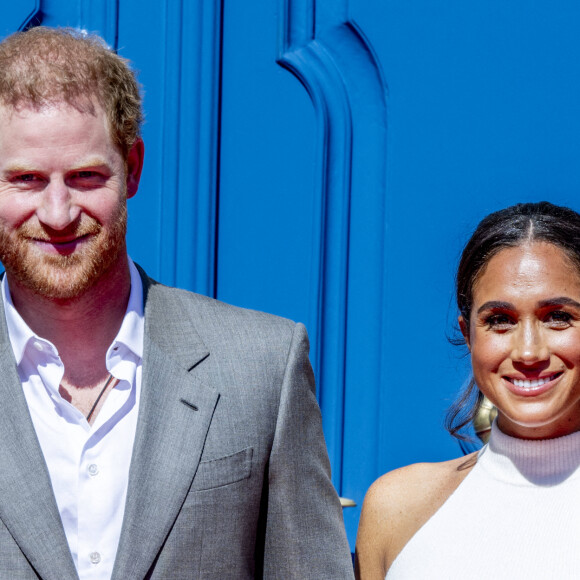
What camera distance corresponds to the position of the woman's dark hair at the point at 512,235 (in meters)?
2.11

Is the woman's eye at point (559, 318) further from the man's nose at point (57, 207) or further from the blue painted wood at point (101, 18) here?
the blue painted wood at point (101, 18)

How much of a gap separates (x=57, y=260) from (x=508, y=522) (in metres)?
1.00

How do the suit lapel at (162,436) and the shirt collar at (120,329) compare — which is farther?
the shirt collar at (120,329)

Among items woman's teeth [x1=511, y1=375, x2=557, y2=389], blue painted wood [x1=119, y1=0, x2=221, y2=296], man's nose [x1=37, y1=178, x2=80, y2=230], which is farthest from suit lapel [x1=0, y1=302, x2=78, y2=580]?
woman's teeth [x1=511, y1=375, x2=557, y2=389]

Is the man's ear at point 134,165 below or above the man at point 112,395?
above

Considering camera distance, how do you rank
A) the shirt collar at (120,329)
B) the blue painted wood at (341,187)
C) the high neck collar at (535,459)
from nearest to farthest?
the shirt collar at (120,329)
the high neck collar at (535,459)
the blue painted wood at (341,187)

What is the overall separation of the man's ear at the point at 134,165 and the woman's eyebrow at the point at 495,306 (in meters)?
0.70

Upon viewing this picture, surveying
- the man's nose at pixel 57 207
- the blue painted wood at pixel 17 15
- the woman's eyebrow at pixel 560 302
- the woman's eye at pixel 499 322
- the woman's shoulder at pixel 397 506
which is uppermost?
the blue painted wood at pixel 17 15

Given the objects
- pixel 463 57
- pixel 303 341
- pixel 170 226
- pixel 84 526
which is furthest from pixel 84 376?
pixel 463 57

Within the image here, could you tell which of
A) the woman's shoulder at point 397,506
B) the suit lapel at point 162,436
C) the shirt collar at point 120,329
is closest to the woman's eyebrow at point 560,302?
the woman's shoulder at point 397,506

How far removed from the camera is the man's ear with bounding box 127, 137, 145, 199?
1.95 metres

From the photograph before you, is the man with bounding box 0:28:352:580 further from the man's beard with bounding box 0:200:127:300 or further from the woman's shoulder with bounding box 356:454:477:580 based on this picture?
the woman's shoulder with bounding box 356:454:477:580

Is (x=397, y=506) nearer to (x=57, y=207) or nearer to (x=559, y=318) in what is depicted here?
(x=559, y=318)

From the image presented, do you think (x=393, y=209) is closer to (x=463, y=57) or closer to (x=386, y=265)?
(x=386, y=265)
